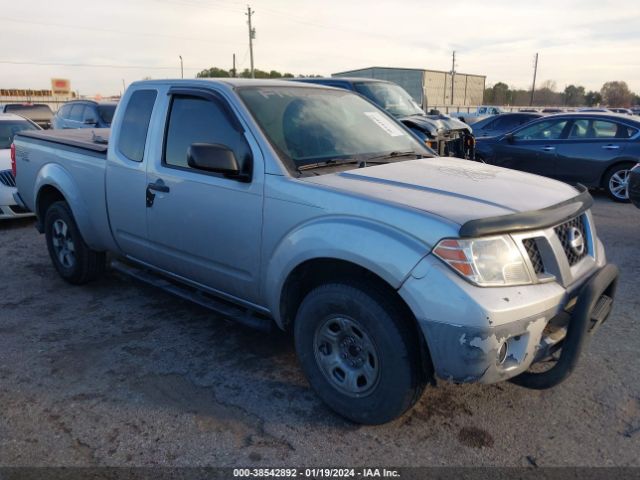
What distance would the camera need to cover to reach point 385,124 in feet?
13.8

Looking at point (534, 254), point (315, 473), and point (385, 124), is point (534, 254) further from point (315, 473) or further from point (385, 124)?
point (385, 124)

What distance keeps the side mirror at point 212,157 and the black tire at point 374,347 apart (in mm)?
910

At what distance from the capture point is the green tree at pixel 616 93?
8438cm

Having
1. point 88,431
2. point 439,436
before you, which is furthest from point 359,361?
point 88,431

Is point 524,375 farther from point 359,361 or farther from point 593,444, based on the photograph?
point 359,361

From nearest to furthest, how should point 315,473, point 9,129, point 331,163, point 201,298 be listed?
point 315,473, point 331,163, point 201,298, point 9,129

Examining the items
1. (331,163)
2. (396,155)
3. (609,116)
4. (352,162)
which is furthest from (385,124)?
(609,116)

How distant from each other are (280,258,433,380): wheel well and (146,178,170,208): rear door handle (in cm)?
126

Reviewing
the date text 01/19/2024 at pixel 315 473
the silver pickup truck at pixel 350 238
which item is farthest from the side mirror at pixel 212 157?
the date text 01/19/2024 at pixel 315 473

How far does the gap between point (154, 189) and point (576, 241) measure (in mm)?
2770

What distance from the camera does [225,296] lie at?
3645 millimetres

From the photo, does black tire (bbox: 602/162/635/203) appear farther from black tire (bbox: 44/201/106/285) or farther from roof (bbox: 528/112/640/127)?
black tire (bbox: 44/201/106/285)

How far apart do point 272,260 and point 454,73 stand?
77.9m

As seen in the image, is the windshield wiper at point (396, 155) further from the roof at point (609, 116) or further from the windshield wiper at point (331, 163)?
the roof at point (609, 116)
